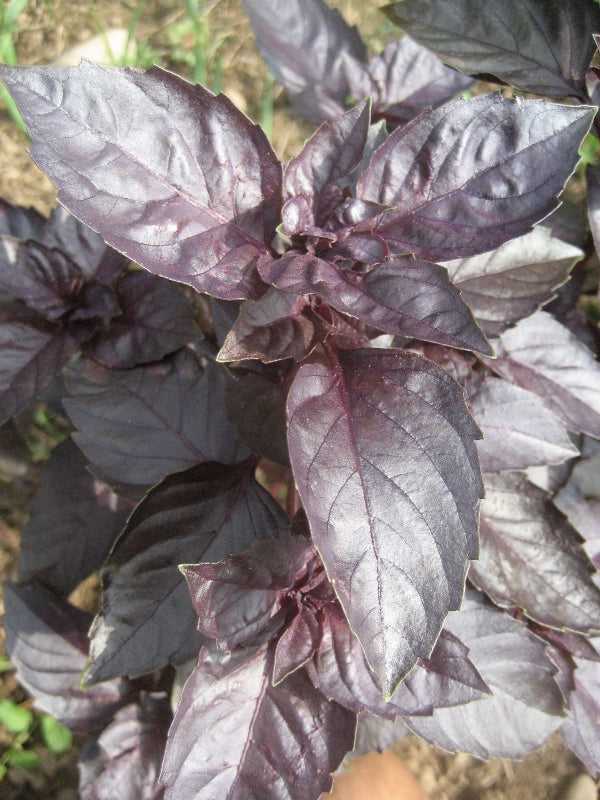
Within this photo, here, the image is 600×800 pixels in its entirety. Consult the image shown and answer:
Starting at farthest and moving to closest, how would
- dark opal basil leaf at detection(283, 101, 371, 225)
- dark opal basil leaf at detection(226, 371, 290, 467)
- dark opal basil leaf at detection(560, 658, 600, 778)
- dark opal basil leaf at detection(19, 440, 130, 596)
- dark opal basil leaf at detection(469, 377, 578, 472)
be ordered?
dark opal basil leaf at detection(19, 440, 130, 596) → dark opal basil leaf at detection(560, 658, 600, 778) → dark opal basil leaf at detection(469, 377, 578, 472) → dark opal basil leaf at detection(226, 371, 290, 467) → dark opal basil leaf at detection(283, 101, 371, 225)

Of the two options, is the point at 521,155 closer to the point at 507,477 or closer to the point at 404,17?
the point at 404,17

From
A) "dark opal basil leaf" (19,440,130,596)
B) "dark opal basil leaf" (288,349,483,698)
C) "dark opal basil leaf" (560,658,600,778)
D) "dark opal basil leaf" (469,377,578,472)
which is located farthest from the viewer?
"dark opal basil leaf" (19,440,130,596)

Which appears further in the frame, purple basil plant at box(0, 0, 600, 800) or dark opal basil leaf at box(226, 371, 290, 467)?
dark opal basil leaf at box(226, 371, 290, 467)

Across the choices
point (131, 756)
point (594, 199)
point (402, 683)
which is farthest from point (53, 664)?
point (594, 199)

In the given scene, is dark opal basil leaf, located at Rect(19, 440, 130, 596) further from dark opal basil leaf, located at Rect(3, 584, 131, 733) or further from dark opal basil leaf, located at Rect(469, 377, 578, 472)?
dark opal basil leaf, located at Rect(469, 377, 578, 472)

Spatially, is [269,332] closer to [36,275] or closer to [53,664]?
[36,275]

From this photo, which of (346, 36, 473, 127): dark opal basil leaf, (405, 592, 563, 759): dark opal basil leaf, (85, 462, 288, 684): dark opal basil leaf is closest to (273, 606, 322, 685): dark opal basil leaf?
(85, 462, 288, 684): dark opal basil leaf
